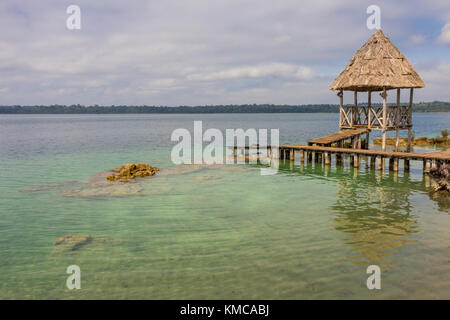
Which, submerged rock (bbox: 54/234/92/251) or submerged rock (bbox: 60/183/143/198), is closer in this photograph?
submerged rock (bbox: 54/234/92/251)

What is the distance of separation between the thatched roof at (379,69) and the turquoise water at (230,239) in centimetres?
640

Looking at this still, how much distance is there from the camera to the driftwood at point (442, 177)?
13.3 m

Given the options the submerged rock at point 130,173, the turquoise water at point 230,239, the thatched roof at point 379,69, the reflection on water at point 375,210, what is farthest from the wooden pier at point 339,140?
the submerged rock at point 130,173

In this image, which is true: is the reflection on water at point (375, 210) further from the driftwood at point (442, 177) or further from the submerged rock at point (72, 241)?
the submerged rock at point (72, 241)

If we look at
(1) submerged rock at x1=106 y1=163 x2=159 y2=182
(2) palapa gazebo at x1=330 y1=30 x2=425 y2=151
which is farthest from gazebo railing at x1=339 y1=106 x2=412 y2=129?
(1) submerged rock at x1=106 y1=163 x2=159 y2=182

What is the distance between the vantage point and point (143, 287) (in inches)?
254

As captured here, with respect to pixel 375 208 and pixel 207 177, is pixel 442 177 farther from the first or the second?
pixel 207 177

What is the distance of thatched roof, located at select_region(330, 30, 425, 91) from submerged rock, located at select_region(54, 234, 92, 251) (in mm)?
17328

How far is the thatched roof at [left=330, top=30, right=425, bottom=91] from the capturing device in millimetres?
19781

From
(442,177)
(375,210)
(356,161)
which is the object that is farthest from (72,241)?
(356,161)

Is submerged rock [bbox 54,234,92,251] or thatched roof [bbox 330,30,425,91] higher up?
thatched roof [bbox 330,30,425,91]
